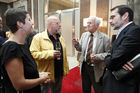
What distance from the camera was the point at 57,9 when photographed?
23.1 feet

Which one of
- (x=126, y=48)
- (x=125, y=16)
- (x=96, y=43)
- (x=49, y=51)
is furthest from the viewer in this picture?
(x=96, y=43)

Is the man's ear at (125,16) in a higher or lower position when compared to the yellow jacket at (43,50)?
higher

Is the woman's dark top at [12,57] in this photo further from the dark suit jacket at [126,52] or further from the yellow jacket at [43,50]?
the dark suit jacket at [126,52]

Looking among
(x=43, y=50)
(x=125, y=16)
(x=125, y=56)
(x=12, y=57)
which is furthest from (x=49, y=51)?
(x=125, y=16)

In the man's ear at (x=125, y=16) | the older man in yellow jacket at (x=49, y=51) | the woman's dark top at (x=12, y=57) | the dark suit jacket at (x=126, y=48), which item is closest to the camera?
the woman's dark top at (x=12, y=57)

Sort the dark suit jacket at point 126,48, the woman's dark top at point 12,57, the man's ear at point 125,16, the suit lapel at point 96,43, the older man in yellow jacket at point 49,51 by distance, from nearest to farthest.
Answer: the woman's dark top at point 12,57 → the dark suit jacket at point 126,48 → the man's ear at point 125,16 → the older man in yellow jacket at point 49,51 → the suit lapel at point 96,43

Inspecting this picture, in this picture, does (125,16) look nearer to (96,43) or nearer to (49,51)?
(96,43)

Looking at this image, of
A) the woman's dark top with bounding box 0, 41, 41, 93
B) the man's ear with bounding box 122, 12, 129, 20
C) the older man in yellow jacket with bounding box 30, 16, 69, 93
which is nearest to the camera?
the woman's dark top with bounding box 0, 41, 41, 93

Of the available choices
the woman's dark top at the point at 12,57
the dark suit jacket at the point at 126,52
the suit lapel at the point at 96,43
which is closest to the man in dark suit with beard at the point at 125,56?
the dark suit jacket at the point at 126,52

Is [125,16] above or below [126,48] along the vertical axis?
above

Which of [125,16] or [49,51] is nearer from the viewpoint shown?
[125,16]

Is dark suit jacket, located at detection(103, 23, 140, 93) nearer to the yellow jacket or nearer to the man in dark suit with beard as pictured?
the man in dark suit with beard

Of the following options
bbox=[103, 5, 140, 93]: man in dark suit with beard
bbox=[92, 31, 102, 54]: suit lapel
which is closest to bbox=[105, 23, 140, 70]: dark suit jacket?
bbox=[103, 5, 140, 93]: man in dark suit with beard

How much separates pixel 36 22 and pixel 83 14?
384cm
